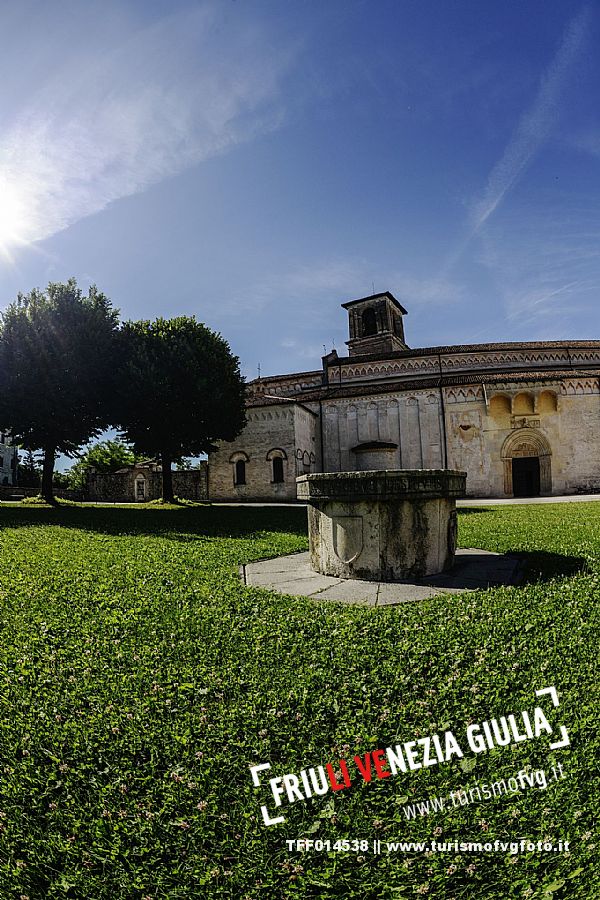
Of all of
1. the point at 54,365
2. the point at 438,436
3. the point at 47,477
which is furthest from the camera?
the point at 438,436

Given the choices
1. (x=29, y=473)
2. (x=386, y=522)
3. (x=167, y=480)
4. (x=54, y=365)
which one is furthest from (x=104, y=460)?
(x=386, y=522)

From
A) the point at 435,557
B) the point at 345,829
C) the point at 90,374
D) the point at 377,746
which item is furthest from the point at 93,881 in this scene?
the point at 90,374

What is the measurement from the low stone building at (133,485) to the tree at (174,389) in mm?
6098

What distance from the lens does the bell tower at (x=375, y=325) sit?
40781mm

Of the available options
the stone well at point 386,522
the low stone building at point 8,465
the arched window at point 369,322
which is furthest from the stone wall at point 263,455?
the low stone building at point 8,465

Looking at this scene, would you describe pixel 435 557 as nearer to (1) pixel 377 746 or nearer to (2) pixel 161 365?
(1) pixel 377 746

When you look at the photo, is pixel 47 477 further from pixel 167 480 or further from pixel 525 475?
pixel 525 475

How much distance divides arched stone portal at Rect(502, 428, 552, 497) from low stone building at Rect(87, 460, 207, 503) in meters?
18.8

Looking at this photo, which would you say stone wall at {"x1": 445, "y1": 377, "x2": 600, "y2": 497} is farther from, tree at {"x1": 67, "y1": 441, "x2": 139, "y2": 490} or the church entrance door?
tree at {"x1": 67, "y1": 441, "x2": 139, "y2": 490}

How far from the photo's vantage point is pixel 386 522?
5.31 meters

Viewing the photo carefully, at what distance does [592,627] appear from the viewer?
11.8ft

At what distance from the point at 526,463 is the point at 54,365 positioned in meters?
24.8

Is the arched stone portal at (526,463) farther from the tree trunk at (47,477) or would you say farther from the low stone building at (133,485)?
the tree trunk at (47,477)

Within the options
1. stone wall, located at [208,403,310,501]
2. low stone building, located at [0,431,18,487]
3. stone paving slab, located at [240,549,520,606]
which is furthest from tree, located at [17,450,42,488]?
stone paving slab, located at [240,549,520,606]
